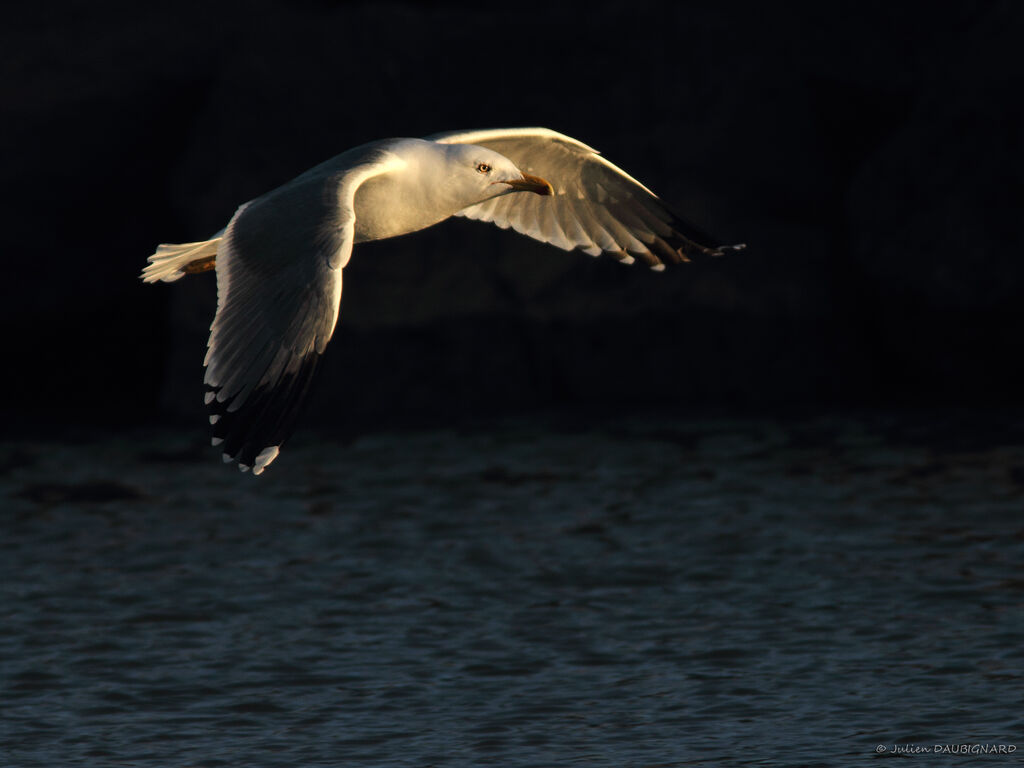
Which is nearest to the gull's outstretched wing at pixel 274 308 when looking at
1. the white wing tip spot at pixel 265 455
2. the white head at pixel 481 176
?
the white wing tip spot at pixel 265 455

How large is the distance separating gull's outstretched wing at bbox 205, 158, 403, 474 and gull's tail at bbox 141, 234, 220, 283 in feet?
2.43

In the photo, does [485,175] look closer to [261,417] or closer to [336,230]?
[336,230]

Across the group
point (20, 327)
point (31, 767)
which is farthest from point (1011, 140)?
point (31, 767)

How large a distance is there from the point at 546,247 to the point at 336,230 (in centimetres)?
696

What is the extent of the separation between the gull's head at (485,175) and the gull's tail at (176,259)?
3.56ft

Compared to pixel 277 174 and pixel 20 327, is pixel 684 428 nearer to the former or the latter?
pixel 277 174

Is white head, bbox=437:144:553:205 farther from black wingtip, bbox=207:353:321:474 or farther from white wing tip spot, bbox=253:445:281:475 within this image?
white wing tip spot, bbox=253:445:281:475

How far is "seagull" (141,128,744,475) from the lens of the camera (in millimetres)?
6914

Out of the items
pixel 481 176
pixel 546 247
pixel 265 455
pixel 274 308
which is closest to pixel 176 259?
pixel 481 176

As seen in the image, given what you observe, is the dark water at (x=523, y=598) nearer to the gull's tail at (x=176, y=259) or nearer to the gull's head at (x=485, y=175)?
the gull's tail at (x=176, y=259)

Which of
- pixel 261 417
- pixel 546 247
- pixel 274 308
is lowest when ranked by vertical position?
pixel 261 417

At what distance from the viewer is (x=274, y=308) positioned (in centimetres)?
718

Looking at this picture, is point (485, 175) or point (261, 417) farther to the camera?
point (485, 175)

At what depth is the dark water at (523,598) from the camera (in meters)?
7.63
